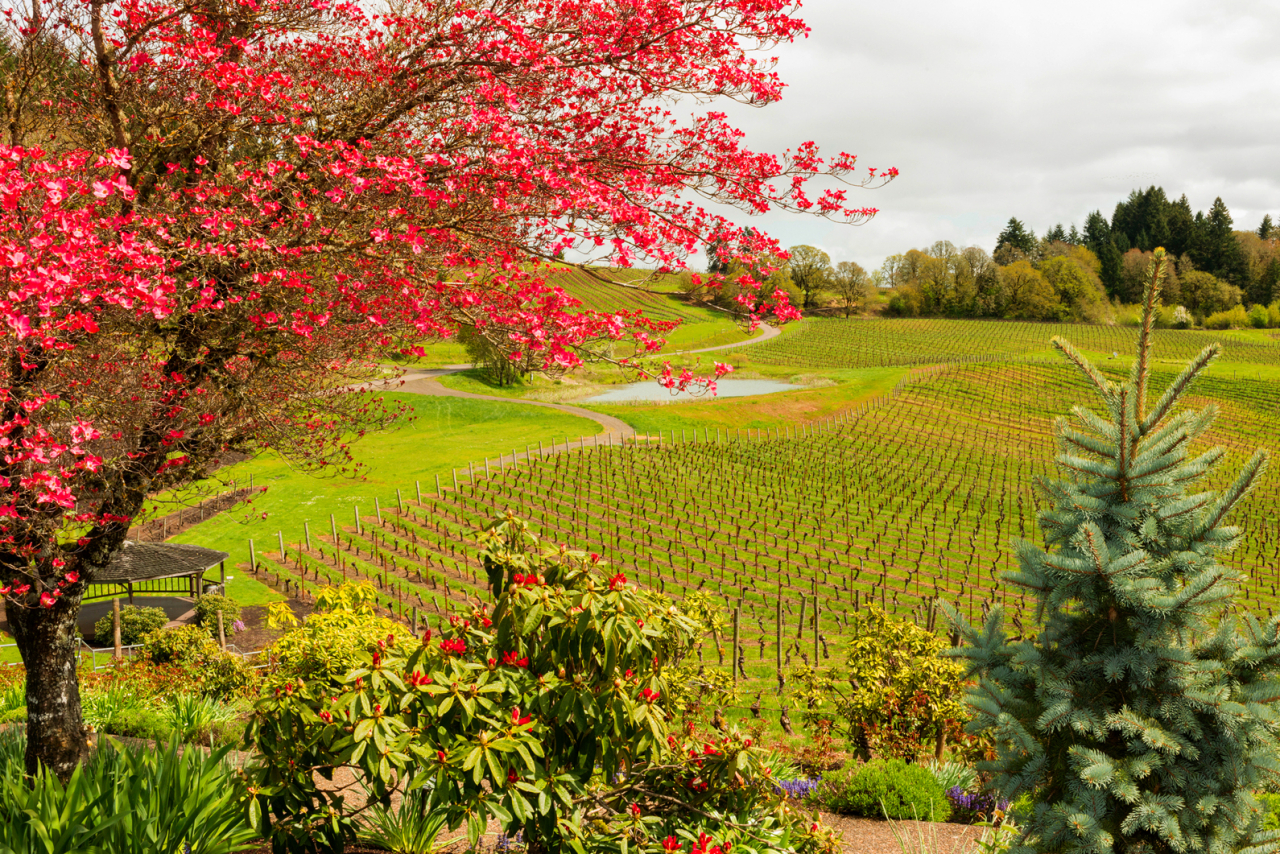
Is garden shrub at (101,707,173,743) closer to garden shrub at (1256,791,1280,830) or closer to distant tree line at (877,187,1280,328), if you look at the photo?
garden shrub at (1256,791,1280,830)

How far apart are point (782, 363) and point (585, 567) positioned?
76753 mm

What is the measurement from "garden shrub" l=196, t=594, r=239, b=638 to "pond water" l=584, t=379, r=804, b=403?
40.7 metres

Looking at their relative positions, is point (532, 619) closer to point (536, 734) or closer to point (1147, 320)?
point (536, 734)

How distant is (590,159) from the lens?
309 inches

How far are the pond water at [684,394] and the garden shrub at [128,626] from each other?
41393mm

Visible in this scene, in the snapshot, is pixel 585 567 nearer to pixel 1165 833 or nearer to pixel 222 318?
pixel 1165 833

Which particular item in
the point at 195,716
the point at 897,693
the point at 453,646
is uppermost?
the point at 453,646

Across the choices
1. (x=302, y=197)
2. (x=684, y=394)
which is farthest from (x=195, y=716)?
(x=684, y=394)

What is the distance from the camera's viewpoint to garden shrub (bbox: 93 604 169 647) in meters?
17.4

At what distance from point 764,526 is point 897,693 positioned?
19074mm

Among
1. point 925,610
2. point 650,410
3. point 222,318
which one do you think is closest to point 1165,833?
point 222,318

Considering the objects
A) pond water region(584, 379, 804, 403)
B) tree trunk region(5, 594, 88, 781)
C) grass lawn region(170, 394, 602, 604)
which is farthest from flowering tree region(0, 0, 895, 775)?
pond water region(584, 379, 804, 403)

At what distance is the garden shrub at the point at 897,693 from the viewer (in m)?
10.1

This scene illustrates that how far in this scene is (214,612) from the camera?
1750cm
